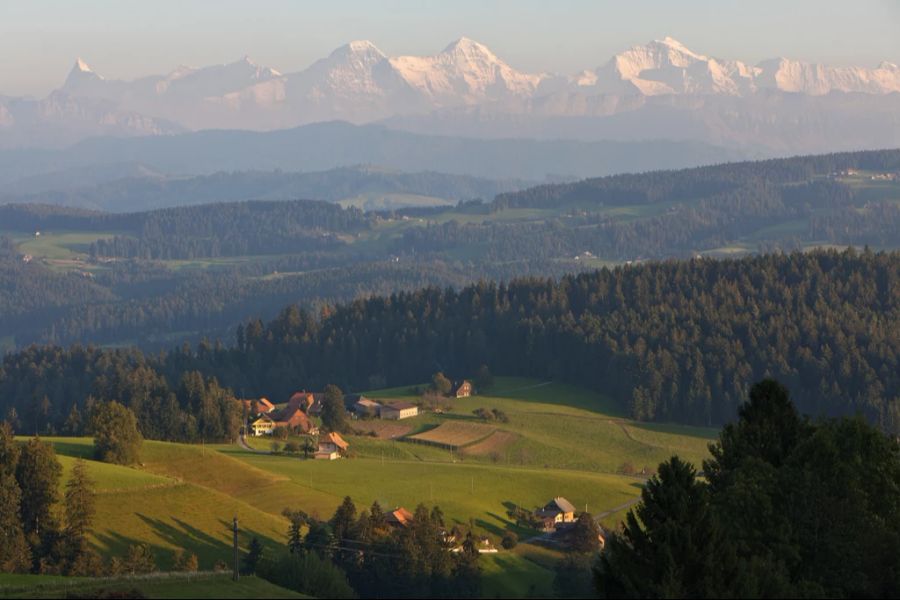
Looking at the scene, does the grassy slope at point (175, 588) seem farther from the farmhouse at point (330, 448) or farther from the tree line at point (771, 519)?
the farmhouse at point (330, 448)

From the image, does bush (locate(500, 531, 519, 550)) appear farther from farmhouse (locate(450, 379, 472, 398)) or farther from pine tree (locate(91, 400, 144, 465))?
farmhouse (locate(450, 379, 472, 398))

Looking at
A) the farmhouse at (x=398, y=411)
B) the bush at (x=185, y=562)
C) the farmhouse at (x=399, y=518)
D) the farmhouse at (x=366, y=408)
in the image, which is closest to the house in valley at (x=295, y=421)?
the farmhouse at (x=366, y=408)

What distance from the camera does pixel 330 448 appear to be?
113375mm

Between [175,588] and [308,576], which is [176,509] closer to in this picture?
[308,576]

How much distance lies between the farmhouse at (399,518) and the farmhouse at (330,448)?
25.3m

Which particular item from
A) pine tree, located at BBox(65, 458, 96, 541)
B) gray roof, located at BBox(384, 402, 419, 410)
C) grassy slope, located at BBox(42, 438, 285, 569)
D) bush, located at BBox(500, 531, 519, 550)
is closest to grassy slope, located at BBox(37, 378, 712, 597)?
grassy slope, located at BBox(42, 438, 285, 569)

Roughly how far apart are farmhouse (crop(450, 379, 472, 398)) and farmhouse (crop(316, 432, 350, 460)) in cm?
3223

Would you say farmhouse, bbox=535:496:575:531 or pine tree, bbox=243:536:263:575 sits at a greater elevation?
pine tree, bbox=243:536:263:575

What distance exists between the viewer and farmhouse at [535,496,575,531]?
92.2 meters

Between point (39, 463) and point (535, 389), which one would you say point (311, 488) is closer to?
point (39, 463)

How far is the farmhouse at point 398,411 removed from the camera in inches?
5354

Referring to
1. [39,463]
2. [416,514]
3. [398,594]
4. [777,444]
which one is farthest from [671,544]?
[39,463]

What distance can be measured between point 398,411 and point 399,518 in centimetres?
5276

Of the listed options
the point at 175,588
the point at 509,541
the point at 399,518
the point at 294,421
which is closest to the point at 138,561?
the point at 399,518
